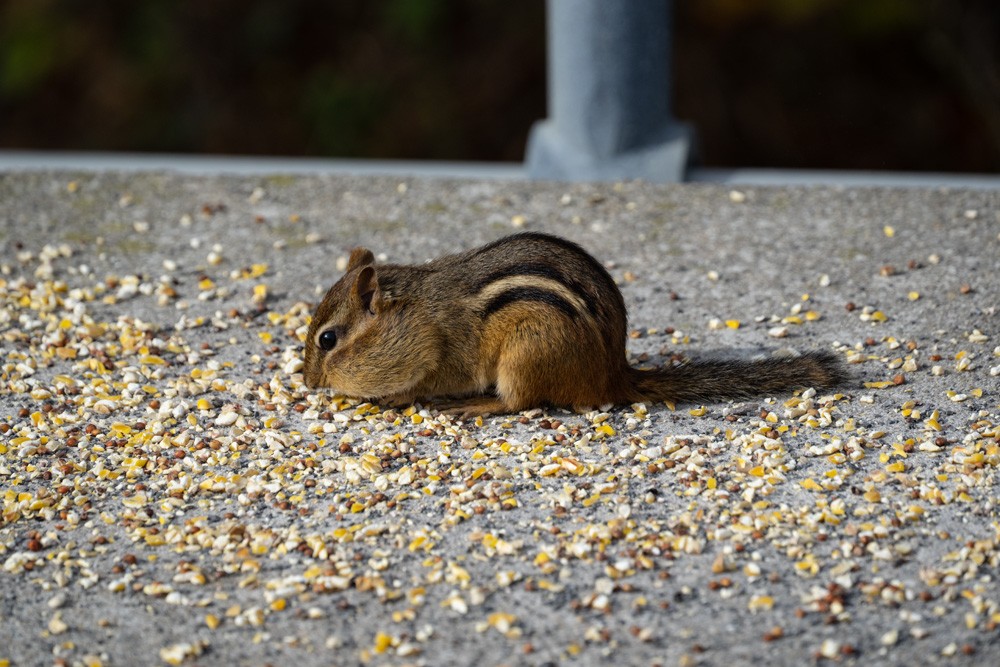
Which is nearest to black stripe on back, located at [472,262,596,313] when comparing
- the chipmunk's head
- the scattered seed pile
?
the chipmunk's head

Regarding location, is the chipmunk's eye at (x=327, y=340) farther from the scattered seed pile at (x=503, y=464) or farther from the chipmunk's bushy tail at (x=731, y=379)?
the chipmunk's bushy tail at (x=731, y=379)

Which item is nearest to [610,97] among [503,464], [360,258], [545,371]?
[360,258]

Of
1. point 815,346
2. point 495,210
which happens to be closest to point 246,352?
point 495,210

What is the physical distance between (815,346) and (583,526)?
1309 mm

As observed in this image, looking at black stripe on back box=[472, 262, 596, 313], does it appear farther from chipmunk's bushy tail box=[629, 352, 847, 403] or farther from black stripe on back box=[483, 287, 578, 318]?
chipmunk's bushy tail box=[629, 352, 847, 403]

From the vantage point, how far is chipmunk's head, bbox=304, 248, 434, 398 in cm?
378

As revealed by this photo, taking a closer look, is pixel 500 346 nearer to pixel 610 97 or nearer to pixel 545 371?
pixel 545 371

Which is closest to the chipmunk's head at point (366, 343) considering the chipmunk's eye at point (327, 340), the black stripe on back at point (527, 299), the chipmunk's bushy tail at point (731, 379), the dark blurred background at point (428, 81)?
the chipmunk's eye at point (327, 340)

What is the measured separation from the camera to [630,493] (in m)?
3.35

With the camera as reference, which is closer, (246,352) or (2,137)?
(246,352)

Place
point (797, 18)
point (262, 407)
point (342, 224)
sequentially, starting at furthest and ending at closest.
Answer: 1. point (797, 18)
2. point (342, 224)
3. point (262, 407)

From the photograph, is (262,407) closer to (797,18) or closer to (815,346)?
(815,346)

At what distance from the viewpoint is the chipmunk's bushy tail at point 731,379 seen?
148 inches

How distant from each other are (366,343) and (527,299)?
1.68ft
